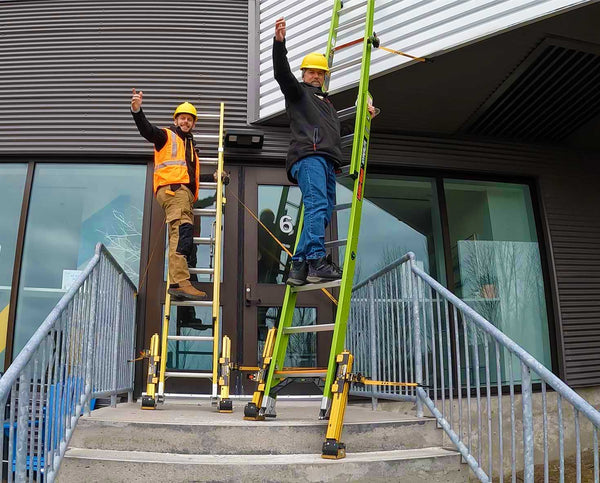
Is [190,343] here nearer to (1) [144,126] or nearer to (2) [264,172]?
(2) [264,172]

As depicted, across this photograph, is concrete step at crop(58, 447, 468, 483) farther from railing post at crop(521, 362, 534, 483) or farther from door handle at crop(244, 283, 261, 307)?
door handle at crop(244, 283, 261, 307)

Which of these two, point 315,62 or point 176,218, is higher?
point 315,62

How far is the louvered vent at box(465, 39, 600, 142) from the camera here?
4.62 m

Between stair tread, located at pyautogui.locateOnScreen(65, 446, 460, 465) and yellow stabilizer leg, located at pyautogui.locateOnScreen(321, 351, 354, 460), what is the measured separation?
0.17 feet

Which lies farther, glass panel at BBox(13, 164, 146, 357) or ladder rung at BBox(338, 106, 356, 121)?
glass panel at BBox(13, 164, 146, 357)

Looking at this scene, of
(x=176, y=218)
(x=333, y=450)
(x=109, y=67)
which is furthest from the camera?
(x=109, y=67)

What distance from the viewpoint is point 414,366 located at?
3.90 m

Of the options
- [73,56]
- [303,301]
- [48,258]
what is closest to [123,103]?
[73,56]

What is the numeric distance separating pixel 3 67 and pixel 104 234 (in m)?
2.13

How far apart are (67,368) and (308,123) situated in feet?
6.54

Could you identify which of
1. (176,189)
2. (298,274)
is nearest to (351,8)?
(176,189)

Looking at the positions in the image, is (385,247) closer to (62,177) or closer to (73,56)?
(62,177)

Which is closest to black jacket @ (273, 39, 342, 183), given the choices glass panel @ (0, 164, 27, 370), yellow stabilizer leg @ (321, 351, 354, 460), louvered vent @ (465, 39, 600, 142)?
yellow stabilizer leg @ (321, 351, 354, 460)

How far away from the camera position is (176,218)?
13.9ft
